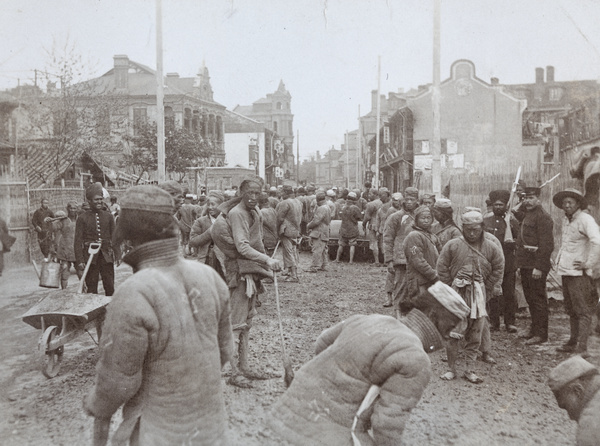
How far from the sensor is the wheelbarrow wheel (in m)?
5.68

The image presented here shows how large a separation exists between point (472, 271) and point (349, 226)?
29.0 ft

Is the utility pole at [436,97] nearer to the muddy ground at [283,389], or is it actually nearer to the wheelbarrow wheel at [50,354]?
the muddy ground at [283,389]

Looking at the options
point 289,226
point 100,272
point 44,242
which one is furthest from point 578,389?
point 44,242

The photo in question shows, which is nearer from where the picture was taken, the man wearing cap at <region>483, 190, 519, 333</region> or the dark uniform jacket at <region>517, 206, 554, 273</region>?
the dark uniform jacket at <region>517, 206, 554, 273</region>

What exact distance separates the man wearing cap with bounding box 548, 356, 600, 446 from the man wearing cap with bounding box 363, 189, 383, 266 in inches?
464

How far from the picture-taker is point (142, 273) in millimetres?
2283

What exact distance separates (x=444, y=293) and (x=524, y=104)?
34.0 meters

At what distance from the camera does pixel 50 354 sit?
19.0 ft

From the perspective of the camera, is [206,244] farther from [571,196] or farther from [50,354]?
[571,196]

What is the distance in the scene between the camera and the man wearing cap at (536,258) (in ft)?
23.7

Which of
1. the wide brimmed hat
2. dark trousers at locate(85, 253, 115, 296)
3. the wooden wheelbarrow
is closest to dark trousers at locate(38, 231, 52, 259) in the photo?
dark trousers at locate(85, 253, 115, 296)

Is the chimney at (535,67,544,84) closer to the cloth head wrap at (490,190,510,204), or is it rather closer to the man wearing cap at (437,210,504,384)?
the cloth head wrap at (490,190,510,204)

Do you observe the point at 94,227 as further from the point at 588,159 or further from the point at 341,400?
the point at 588,159

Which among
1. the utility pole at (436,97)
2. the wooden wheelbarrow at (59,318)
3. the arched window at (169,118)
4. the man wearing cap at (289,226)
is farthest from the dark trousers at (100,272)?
the arched window at (169,118)
